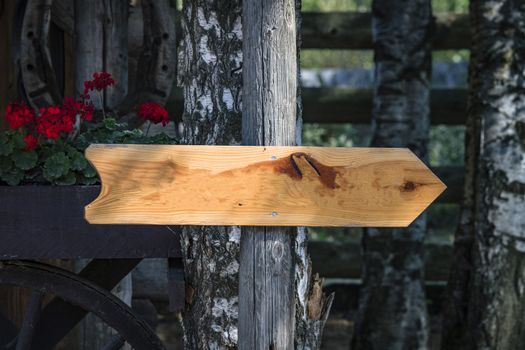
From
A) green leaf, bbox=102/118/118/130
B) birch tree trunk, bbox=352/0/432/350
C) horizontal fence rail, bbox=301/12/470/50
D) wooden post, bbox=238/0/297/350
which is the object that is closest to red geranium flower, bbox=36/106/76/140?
green leaf, bbox=102/118/118/130

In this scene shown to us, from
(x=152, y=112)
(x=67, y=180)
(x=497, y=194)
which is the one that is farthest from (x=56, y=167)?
(x=497, y=194)

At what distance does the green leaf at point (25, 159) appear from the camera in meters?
4.08

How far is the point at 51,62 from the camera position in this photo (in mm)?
5234

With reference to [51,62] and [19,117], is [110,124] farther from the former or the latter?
[51,62]

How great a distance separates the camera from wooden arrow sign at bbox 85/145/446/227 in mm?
2869

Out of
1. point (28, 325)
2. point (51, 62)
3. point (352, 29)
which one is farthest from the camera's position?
point (352, 29)

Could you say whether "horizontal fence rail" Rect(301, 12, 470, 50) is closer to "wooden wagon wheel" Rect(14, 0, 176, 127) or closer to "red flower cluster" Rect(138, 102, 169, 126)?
Answer: "wooden wagon wheel" Rect(14, 0, 176, 127)

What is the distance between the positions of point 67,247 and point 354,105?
14.8 ft

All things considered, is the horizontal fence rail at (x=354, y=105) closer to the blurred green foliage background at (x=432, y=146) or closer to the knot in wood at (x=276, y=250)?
the blurred green foliage background at (x=432, y=146)

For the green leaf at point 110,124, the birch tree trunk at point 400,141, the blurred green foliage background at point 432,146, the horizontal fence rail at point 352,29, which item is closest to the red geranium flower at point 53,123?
the green leaf at point 110,124

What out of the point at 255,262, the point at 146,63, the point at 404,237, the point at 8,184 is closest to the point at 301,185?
the point at 255,262

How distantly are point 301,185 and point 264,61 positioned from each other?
414 millimetres

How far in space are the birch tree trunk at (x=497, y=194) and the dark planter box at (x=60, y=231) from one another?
89.5 inches

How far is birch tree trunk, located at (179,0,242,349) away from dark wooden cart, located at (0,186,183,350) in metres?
0.17
